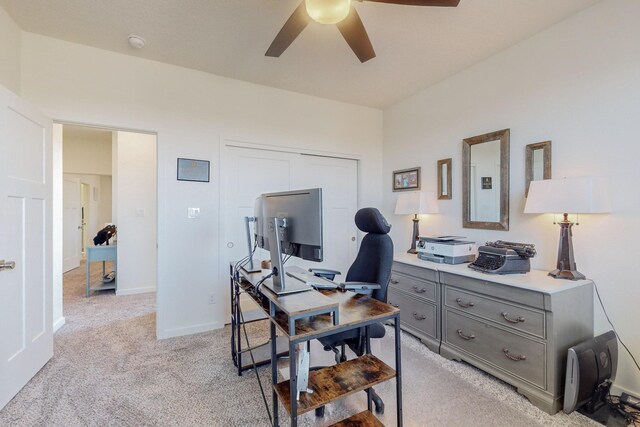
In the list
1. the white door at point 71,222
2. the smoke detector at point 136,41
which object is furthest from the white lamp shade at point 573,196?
the white door at point 71,222

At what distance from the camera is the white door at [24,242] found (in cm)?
182

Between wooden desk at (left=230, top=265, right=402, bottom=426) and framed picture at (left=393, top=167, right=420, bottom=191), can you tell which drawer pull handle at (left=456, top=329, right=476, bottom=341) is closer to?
wooden desk at (left=230, top=265, right=402, bottom=426)

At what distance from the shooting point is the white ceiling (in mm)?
2049

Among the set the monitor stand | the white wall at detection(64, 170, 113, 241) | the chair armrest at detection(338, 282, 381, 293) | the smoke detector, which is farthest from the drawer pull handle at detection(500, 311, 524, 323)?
the white wall at detection(64, 170, 113, 241)

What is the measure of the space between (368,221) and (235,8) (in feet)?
5.99

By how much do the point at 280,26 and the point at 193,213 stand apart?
193 cm

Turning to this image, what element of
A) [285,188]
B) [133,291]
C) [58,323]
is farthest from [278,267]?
[133,291]

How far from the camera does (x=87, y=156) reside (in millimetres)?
5938

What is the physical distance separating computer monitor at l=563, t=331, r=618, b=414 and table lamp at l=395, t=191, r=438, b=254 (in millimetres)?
1659

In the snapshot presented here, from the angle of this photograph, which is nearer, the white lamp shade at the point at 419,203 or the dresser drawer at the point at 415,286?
the dresser drawer at the point at 415,286

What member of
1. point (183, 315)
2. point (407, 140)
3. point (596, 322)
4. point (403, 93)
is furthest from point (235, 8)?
point (596, 322)

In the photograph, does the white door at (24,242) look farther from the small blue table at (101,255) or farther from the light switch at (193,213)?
the small blue table at (101,255)

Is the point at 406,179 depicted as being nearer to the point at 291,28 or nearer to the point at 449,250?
the point at 449,250

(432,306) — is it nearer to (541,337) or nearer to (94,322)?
(541,337)
